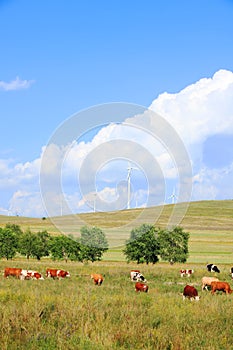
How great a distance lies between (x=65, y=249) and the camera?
71312 mm

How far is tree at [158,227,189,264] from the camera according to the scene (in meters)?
65.6

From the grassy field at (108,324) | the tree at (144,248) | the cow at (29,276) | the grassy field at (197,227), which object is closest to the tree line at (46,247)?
the grassy field at (197,227)

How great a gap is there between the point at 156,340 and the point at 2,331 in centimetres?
306

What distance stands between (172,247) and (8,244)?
26.3 meters

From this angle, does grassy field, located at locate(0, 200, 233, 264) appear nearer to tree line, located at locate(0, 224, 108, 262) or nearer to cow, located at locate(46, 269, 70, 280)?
tree line, located at locate(0, 224, 108, 262)

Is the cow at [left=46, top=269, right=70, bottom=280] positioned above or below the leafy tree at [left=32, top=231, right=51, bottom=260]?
below

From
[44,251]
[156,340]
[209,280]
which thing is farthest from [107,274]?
[44,251]

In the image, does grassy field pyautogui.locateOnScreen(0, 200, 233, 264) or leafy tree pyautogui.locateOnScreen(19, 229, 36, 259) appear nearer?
grassy field pyautogui.locateOnScreen(0, 200, 233, 264)

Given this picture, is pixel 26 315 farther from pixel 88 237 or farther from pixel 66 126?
pixel 88 237

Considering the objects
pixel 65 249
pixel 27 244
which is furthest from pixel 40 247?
pixel 65 249

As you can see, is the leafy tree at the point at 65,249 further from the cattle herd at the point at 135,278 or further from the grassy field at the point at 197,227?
the cattle herd at the point at 135,278

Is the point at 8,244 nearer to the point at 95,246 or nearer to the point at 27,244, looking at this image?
the point at 27,244

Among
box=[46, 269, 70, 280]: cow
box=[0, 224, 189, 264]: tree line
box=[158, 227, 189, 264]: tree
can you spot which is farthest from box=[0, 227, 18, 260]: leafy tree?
box=[46, 269, 70, 280]: cow

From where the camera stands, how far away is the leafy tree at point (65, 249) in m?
70.2
